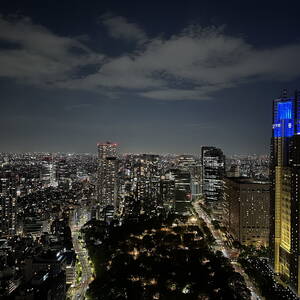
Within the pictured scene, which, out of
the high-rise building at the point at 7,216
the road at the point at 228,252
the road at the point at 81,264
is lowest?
the road at the point at 81,264

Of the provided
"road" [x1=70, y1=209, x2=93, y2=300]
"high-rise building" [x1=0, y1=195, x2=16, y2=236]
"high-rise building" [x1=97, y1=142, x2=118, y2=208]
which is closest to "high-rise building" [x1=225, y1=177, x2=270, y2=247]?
"road" [x1=70, y1=209, x2=93, y2=300]

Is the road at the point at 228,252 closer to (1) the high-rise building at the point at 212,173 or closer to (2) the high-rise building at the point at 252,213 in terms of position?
(2) the high-rise building at the point at 252,213

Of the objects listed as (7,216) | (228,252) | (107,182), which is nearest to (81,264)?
(228,252)

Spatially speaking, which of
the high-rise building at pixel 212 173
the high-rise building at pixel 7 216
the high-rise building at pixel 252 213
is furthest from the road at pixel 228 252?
the high-rise building at pixel 7 216

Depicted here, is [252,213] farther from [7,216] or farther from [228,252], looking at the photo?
[7,216]

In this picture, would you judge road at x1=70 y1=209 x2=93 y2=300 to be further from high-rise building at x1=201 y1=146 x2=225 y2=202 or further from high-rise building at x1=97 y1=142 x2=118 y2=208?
high-rise building at x1=201 y1=146 x2=225 y2=202

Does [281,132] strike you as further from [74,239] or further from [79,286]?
[74,239]
